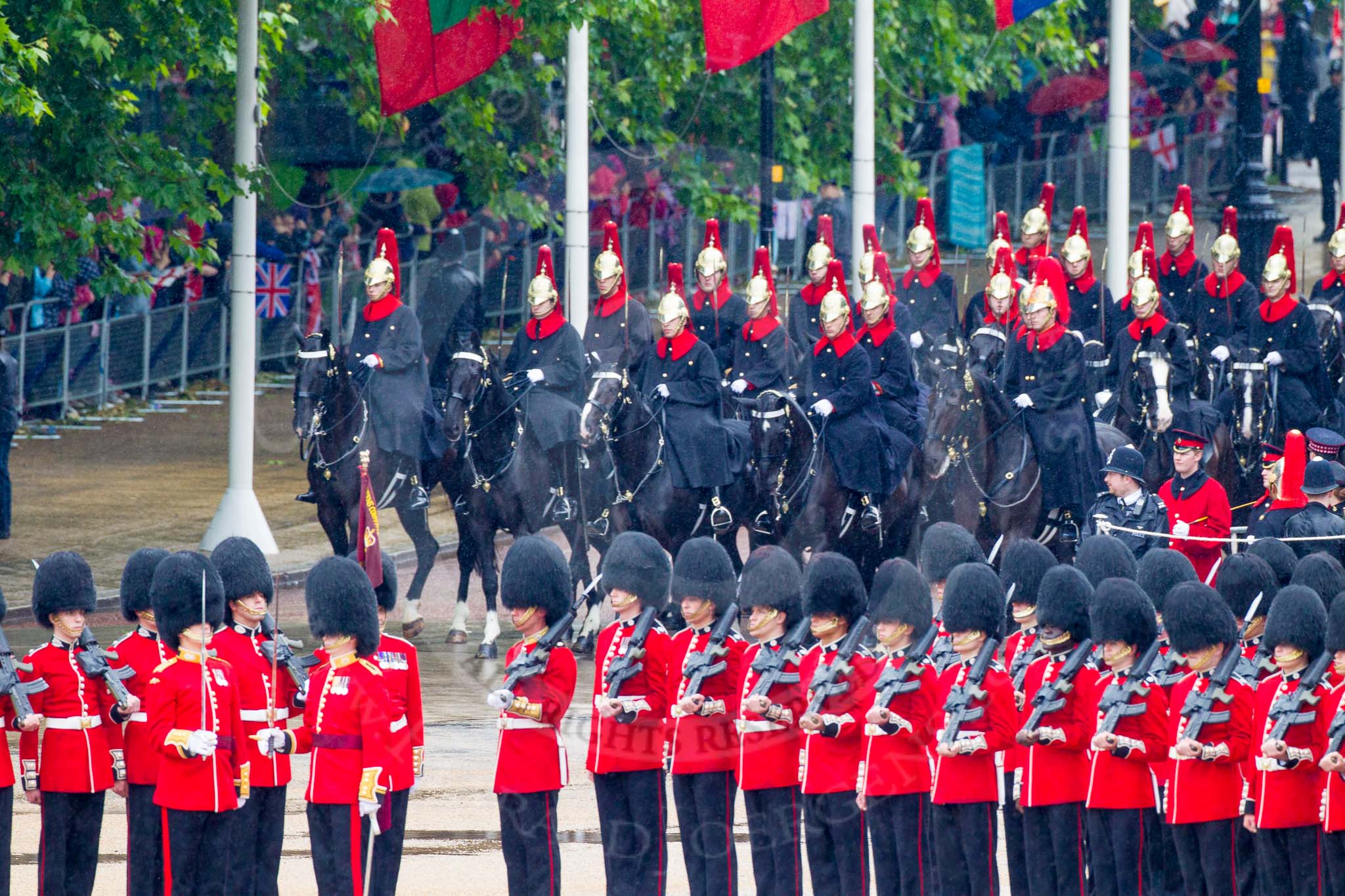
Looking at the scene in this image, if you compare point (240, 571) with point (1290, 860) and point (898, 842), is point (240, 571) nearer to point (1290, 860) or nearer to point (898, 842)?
point (898, 842)

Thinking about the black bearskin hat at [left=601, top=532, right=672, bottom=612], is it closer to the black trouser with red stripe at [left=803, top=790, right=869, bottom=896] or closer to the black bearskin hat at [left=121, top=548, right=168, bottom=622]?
the black trouser with red stripe at [left=803, top=790, right=869, bottom=896]

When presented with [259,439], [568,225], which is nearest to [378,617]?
[568,225]

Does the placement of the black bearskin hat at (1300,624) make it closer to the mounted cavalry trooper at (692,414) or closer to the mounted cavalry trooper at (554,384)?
the mounted cavalry trooper at (692,414)

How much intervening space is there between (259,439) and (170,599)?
14.1 metres

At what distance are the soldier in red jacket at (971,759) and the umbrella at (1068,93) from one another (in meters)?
20.3

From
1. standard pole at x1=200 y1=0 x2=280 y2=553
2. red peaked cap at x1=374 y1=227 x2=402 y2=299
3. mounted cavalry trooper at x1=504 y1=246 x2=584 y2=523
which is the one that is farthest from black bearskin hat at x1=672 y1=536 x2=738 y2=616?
standard pole at x1=200 y1=0 x2=280 y2=553

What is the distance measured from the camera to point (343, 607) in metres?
10.8

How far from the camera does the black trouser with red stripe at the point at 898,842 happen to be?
438 inches

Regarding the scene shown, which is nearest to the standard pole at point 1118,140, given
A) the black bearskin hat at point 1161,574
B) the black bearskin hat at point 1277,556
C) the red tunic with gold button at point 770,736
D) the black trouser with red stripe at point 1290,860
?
the black bearskin hat at point 1277,556

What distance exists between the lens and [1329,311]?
19.1 metres

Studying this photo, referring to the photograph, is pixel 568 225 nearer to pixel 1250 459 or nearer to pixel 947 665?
pixel 1250 459

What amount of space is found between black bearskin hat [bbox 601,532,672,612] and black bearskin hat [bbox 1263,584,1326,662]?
251cm

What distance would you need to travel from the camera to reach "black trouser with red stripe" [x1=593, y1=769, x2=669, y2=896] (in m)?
11.2

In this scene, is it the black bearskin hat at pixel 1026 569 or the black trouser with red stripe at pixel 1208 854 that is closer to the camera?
the black trouser with red stripe at pixel 1208 854
